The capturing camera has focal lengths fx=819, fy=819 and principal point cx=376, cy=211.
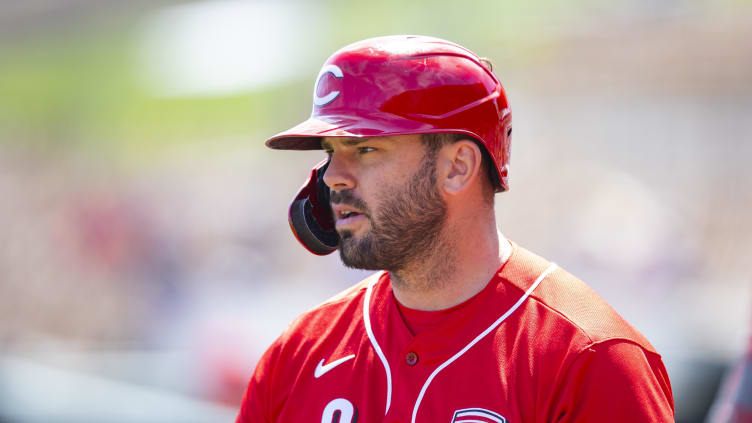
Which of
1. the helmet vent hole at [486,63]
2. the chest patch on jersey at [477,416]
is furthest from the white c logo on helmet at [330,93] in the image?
the chest patch on jersey at [477,416]

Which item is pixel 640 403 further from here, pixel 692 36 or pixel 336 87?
pixel 692 36

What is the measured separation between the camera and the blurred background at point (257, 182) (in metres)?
7.26

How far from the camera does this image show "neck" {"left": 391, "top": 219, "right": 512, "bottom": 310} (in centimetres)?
204

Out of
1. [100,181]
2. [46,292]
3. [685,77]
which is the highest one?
[685,77]

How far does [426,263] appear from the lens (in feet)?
6.70

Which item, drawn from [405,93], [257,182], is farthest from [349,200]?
[257,182]

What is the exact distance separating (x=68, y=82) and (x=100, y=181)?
247cm

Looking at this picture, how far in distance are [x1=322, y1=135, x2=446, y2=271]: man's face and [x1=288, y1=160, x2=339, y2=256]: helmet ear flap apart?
7.4 inches

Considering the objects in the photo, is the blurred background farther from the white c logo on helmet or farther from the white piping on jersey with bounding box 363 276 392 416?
the white c logo on helmet

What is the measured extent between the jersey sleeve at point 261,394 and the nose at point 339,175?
494 millimetres

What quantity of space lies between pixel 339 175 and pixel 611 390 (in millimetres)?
801

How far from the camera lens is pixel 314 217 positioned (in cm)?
224

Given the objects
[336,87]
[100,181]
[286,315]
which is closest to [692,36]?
[286,315]

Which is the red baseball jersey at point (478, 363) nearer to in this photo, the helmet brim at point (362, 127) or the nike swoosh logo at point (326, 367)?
the nike swoosh logo at point (326, 367)
